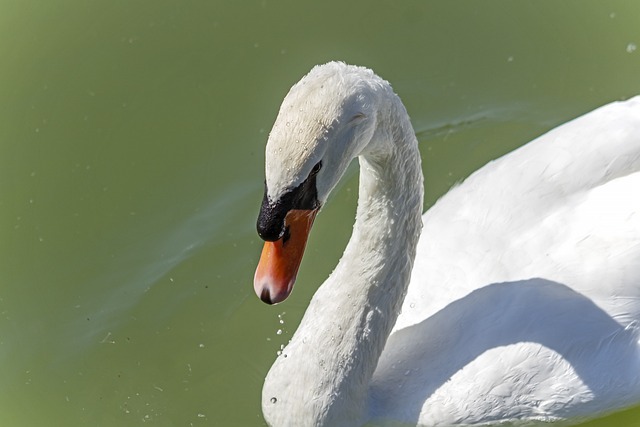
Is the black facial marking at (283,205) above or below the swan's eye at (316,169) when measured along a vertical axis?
below

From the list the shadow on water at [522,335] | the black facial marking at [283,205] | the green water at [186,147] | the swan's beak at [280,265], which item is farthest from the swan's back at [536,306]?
→ the black facial marking at [283,205]

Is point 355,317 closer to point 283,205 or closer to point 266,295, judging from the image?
point 266,295

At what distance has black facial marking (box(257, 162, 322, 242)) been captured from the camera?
3.67 m

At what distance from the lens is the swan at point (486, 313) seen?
15.6 feet

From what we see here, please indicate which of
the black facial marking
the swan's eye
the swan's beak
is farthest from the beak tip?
the swan's eye

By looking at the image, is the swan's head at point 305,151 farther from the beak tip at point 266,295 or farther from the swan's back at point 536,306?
the swan's back at point 536,306

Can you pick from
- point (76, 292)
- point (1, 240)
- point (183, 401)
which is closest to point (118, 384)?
point (183, 401)

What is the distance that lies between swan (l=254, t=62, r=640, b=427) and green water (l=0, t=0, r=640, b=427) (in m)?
0.66

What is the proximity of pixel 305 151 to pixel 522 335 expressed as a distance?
1.80 m

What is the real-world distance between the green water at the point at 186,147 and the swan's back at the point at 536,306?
25.5 inches

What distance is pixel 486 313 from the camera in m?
4.86

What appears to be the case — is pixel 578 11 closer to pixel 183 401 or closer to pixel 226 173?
pixel 226 173

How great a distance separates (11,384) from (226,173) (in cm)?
202

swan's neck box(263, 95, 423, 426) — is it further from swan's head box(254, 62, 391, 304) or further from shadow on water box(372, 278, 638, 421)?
swan's head box(254, 62, 391, 304)
